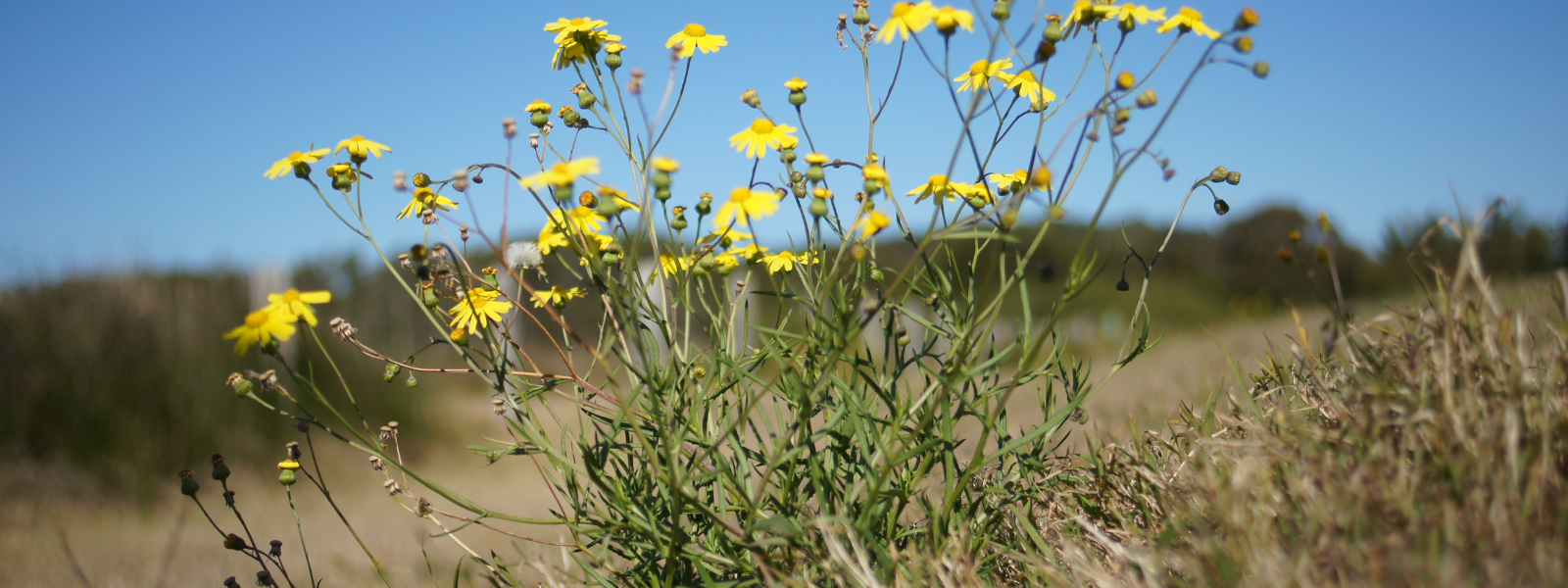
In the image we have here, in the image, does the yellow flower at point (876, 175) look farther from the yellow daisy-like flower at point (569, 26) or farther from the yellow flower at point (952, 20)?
the yellow daisy-like flower at point (569, 26)

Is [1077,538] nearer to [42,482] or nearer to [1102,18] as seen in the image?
[1102,18]

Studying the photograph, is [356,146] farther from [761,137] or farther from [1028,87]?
[1028,87]

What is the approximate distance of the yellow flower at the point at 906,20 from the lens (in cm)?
103

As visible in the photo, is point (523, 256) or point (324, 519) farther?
point (324, 519)

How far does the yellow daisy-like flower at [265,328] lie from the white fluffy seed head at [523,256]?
0.30m

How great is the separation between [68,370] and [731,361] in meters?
4.26

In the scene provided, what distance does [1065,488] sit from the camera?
1297mm

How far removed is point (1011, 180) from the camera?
1.33 meters

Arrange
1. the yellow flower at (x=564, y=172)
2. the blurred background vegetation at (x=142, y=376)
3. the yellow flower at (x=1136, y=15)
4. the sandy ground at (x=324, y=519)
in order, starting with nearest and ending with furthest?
the yellow flower at (x=564, y=172)
the yellow flower at (x=1136, y=15)
the sandy ground at (x=324, y=519)
the blurred background vegetation at (x=142, y=376)

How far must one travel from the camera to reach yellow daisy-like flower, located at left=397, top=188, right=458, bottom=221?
1213mm

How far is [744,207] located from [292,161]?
716 mm

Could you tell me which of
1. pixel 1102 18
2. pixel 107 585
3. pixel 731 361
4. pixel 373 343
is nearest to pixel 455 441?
pixel 373 343

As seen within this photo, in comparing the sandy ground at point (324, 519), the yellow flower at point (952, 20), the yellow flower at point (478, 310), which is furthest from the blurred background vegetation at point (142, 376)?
the yellow flower at point (952, 20)

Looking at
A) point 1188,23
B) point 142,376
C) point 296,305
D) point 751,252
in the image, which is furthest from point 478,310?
point 142,376
